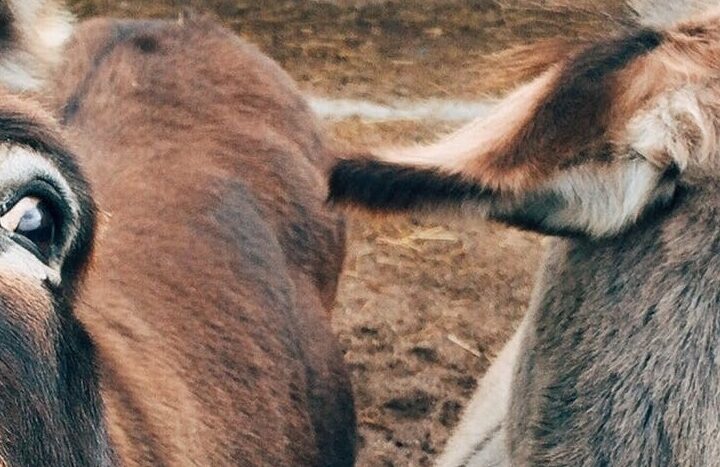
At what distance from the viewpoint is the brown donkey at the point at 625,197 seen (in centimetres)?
160

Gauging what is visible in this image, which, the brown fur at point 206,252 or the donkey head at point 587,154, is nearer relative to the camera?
the donkey head at point 587,154

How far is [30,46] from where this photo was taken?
2.15 m

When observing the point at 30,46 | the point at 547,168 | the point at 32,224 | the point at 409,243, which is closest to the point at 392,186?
the point at 547,168

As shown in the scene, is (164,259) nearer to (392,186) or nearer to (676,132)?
(392,186)

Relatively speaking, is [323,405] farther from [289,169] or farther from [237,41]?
[237,41]

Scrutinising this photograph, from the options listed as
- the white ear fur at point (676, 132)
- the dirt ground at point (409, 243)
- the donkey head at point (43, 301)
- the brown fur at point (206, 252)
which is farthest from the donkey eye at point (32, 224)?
the white ear fur at point (676, 132)

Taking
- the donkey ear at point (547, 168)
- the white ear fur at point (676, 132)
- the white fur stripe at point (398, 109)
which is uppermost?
the white fur stripe at point (398, 109)

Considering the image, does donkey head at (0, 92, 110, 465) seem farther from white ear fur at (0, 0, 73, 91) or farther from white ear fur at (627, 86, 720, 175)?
white ear fur at (627, 86, 720, 175)

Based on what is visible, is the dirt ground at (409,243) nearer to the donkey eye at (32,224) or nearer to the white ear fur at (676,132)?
the white ear fur at (676,132)

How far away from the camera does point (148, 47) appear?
9.80ft

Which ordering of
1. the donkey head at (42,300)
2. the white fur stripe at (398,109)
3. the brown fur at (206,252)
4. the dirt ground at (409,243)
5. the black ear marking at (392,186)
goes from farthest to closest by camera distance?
the white fur stripe at (398,109)
the dirt ground at (409,243)
the brown fur at (206,252)
the black ear marking at (392,186)
the donkey head at (42,300)

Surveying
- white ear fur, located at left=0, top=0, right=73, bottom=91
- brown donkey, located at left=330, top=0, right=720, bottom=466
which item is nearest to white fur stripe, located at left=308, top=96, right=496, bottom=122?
white ear fur, located at left=0, top=0, right=73, bottom=91

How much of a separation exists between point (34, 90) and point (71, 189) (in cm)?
68

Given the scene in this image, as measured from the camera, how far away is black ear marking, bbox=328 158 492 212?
1.59 m
